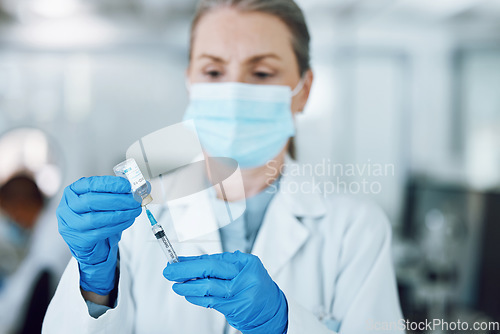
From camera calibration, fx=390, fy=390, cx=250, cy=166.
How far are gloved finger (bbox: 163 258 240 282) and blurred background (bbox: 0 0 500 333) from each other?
60.6 inches

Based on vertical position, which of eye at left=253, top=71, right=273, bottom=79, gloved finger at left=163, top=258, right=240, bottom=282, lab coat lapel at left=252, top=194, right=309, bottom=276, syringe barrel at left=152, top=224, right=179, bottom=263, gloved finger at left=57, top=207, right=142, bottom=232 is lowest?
lab coat lapel at left=252, top=194, right=309, bottom=276

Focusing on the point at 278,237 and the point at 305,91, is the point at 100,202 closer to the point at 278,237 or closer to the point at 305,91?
the point at 278,237

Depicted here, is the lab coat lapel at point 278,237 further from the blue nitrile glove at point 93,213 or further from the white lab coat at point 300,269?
the blue nitrile glove at point 93,213

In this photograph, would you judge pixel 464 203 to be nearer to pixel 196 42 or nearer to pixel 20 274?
pixel 196 42

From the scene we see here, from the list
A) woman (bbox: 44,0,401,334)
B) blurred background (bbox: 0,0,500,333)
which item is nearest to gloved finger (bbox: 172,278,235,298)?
woman (bbox: 44,0,401,334)

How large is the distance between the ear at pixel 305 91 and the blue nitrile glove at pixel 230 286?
20.0 inches

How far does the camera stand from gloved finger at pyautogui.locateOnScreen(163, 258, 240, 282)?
2.22ft

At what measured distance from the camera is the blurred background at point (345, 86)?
2.54 metres

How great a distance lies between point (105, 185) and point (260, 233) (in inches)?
16.2

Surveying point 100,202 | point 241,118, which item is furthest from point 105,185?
point 241,118

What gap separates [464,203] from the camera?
185cm

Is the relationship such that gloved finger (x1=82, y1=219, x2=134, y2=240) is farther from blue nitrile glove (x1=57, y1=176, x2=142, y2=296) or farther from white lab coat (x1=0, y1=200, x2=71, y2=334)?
white lab coat (x1=0, y1=200, x2=71, y2=334)

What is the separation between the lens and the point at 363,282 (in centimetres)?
91

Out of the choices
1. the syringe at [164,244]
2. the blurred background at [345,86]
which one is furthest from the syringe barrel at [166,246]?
the blurred background at [345,86]
